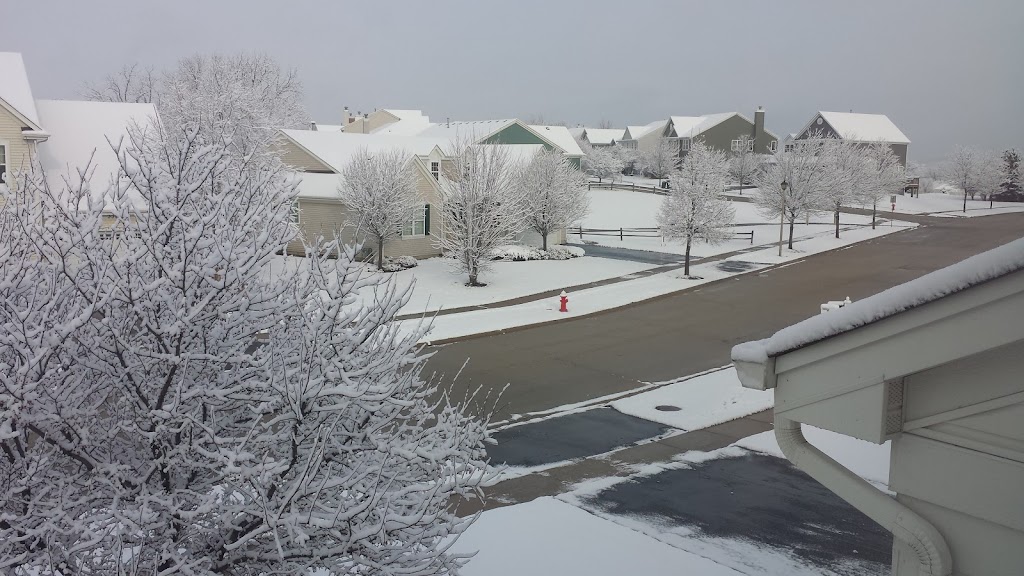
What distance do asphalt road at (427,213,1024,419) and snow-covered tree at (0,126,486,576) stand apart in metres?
8.61

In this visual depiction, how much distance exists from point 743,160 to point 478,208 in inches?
2334

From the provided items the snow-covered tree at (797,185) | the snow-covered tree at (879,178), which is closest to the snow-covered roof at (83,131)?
the snow-covered tree at (797,185)

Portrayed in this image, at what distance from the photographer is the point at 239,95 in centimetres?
4916

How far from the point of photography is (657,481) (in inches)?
523

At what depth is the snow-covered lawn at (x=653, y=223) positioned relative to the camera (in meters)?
47.0

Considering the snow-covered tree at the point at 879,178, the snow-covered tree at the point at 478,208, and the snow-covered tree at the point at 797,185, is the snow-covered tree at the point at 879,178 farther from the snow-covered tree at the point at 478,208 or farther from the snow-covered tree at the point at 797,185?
the snow-covered tree at the point at 478,208

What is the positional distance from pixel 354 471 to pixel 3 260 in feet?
9.72

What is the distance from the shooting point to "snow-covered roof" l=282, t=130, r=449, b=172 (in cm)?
4053

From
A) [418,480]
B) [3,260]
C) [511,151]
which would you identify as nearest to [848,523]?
[418,480]

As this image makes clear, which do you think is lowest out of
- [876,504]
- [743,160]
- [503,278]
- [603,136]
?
[503,278]

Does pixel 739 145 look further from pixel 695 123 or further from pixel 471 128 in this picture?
pixel 471 128

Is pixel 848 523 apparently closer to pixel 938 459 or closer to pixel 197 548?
pixel 938 459

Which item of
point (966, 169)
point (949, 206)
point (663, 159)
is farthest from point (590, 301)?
point (663, 159)

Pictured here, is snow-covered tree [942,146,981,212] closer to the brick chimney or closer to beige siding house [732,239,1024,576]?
the brick chimney
